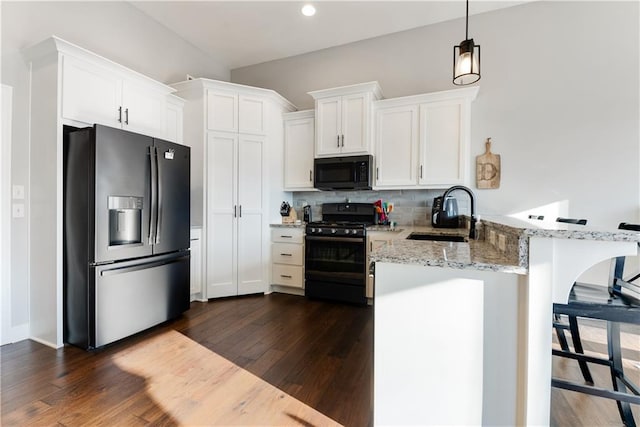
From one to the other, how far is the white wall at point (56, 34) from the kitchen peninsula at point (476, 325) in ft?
9.42

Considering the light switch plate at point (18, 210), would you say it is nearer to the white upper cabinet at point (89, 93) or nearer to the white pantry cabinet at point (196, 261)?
the white upper cabinet at point (89, 93)

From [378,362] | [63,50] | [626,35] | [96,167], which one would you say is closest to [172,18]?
[63,50]

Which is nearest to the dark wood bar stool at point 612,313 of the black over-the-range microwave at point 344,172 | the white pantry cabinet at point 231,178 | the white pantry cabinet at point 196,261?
the black over-the-range microwave at point 344,172

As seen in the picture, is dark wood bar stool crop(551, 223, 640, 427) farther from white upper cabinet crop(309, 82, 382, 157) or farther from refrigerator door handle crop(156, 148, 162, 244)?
refrigerator door handle crop(156, 148, 162, 244)

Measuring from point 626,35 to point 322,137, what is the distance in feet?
10.3

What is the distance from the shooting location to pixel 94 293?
214 cm

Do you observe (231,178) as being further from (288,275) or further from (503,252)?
(503,252)

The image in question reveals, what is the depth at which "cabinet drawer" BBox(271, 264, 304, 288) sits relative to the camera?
357cm

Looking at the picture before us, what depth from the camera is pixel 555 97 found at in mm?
3039

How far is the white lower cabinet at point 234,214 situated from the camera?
3.39 metres

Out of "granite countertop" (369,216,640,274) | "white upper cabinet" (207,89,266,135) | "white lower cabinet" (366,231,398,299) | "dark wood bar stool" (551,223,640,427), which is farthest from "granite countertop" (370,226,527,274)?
"white upper cabinet" (207,89,266,135)

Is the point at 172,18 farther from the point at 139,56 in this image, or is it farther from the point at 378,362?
the point at 378,362

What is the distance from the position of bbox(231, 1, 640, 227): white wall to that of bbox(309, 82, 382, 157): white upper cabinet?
697mm

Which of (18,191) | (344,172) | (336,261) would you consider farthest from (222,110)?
(336,261)
